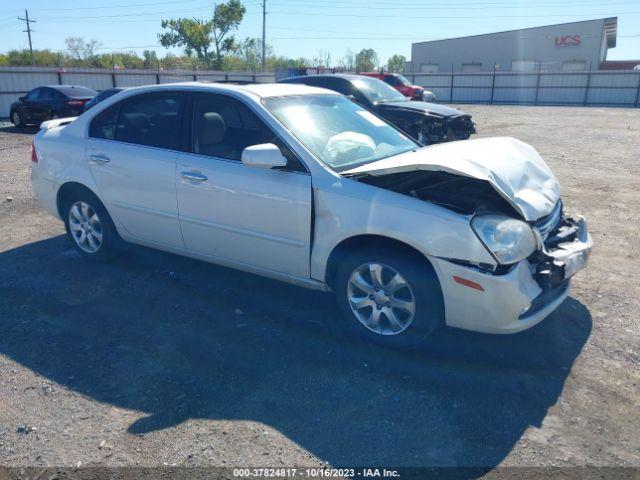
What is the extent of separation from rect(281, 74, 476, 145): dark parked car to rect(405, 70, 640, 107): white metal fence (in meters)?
23.3

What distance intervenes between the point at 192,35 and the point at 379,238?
199 ft

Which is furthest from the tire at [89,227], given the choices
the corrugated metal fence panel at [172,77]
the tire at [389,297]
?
the corrugated metal fence panel at [172,77]

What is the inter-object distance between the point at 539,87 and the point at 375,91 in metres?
24.6

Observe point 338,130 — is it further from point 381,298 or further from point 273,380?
point 273,380

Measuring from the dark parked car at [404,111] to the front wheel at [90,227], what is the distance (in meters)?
7.51

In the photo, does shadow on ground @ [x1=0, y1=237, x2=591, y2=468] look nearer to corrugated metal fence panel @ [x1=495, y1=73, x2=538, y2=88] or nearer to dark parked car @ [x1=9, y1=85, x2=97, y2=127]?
dark parked car @ [x1=9, y1=85, x2=97, y2=127]

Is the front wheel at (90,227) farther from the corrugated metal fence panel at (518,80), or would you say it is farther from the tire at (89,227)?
the corrugated metal fence panel at (518,80)

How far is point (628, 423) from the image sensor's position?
119 inches

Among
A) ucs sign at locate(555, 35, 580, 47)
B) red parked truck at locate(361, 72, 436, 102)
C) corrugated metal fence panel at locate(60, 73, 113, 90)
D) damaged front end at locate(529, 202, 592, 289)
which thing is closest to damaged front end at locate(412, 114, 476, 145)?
damaged front end at locate(529, 202, 592, 289)

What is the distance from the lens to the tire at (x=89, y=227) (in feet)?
17.0

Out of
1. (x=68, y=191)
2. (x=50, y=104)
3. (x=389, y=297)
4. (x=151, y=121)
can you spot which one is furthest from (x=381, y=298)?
(x=50, y=104)

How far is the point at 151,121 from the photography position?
4762 millimetres

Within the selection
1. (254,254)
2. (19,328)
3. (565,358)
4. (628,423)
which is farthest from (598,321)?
(19,328)

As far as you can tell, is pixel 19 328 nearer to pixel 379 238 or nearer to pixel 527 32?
pixel 379 238
